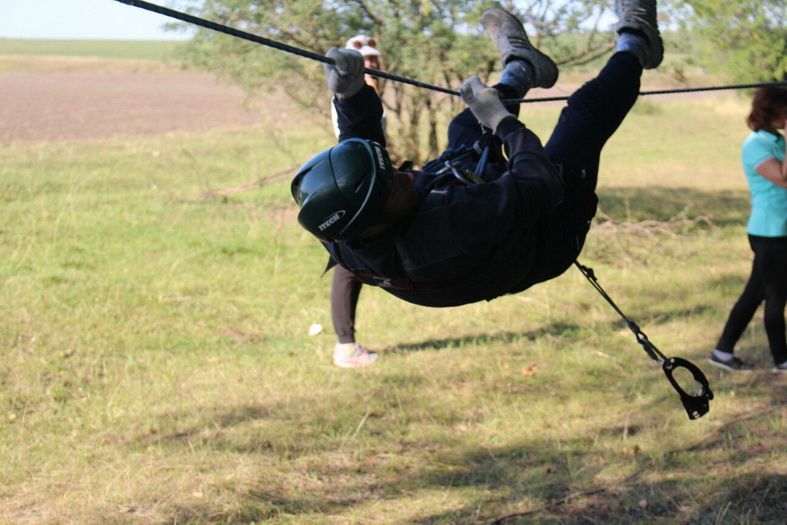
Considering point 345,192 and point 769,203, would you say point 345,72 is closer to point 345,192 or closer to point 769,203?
point 345,192

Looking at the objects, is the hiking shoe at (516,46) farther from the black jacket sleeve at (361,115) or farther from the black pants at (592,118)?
the black jacket sleeve at (361,115)

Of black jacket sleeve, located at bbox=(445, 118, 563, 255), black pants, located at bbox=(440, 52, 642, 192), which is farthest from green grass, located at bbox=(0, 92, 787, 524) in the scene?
black jacket sleeve, located at bbox=(445, 118, 563, 255)

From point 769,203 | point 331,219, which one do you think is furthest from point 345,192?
point 769,203

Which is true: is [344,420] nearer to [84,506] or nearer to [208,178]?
[84,506]

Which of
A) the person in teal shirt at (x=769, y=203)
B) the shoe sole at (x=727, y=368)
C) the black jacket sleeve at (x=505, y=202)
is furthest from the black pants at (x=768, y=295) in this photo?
the black jacket sleeve at (x=505, y=202)

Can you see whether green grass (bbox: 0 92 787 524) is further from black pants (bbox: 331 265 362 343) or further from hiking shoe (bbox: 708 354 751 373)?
black pants (bbox: 331 265 362 343)

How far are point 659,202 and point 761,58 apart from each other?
12.3 feet

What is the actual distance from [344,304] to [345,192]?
3868 mm

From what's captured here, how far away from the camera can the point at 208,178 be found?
50.4 feet

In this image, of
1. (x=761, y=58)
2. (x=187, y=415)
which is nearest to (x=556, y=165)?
(x=187, y=415)

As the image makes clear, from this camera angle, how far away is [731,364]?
709 cm

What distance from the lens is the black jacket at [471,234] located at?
10.7 feet

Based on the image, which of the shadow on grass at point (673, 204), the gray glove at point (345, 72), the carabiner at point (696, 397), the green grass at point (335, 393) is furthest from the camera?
the shadow on grass at point (673, 204)

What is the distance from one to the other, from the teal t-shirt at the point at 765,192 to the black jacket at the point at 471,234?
136 inches
